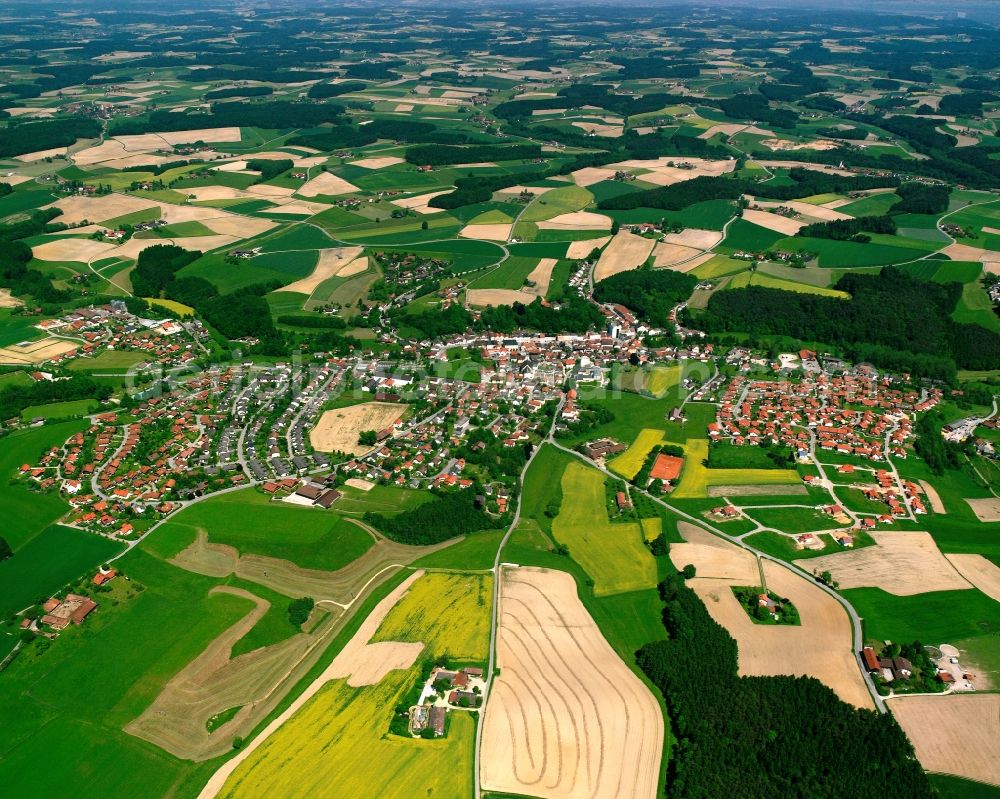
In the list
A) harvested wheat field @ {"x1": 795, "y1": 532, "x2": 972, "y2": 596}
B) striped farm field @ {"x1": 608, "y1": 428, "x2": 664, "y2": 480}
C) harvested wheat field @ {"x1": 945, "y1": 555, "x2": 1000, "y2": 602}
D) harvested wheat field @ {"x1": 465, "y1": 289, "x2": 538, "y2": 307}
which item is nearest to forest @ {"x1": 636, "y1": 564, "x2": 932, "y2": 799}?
harvested wheat field @ {"x1": 795, "y1": 532, "x2": 972, "y2": 596}

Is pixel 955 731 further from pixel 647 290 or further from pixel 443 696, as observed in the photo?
pixel 647 290

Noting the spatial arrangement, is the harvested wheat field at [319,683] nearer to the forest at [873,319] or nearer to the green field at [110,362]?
the green field at [110,362]

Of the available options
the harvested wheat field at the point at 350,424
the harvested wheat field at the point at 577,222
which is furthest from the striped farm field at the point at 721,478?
the harvested wheat field at the point at 577,222

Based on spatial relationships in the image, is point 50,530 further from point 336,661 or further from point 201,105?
point 201,105

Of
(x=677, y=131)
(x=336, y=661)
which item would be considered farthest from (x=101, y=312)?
(x=677, y=131)

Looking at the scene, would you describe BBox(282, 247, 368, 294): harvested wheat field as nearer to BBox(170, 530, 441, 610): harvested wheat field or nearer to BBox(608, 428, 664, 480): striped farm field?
BBox(608, 428, 664, 480): striped farm field
